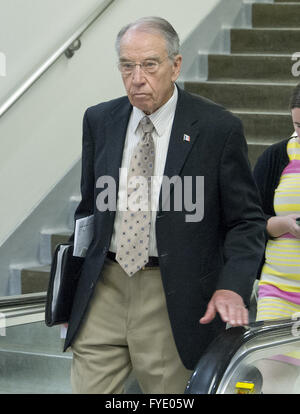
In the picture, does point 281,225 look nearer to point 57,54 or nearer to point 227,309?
point 227,309

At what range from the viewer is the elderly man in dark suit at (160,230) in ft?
8.07

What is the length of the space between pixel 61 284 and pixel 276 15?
504 centimetres

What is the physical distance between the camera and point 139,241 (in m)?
2.44

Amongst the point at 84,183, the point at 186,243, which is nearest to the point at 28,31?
the point at 84,183

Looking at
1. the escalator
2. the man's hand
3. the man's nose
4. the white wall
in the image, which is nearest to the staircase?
the white wall

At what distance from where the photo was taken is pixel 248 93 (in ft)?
20.8

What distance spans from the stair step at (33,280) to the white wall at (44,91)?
271 millimetres

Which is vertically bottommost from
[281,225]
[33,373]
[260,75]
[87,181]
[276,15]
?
[33,373]

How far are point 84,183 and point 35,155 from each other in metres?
2.93

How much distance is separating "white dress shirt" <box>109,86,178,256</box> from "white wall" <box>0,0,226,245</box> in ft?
9.30

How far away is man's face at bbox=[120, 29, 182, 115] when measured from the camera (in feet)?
8.04

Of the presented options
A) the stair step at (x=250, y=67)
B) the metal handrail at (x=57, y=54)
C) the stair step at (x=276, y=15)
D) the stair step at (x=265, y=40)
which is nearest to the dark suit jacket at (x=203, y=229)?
the metal handrail at (x=57, y=54)

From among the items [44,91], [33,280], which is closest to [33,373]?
[33,280]
